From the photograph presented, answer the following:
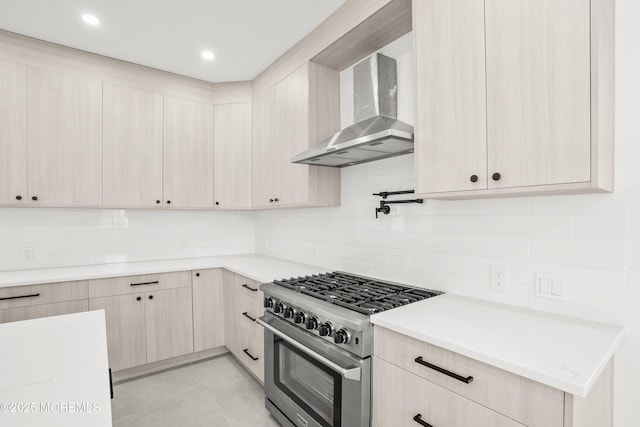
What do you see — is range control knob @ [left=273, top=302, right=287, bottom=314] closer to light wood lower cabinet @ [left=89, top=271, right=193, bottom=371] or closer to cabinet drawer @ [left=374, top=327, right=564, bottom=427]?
cabinet drawer @ [left=374, top=327, right=564, bottom=427]

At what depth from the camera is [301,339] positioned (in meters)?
1.86

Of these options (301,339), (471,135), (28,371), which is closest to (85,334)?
(28,371)

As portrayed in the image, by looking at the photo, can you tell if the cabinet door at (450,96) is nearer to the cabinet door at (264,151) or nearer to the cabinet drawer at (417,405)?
the cabinet drawer at (417,405)

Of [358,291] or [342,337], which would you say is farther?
[358,291]

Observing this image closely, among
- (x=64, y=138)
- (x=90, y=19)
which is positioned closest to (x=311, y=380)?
(x=64, y=138)

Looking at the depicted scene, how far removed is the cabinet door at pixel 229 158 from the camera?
135 inches

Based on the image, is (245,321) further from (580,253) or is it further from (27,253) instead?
(580,253)

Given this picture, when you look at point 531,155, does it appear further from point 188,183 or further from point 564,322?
point 188,183

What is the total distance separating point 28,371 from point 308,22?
96.9 inches

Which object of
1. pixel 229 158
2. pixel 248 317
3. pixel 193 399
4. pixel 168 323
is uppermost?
pixel 229 158

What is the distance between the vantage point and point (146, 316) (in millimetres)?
2809

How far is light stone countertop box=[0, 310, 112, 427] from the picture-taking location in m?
0.77

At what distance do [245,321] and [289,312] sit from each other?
3.10 feet

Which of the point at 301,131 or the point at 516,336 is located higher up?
the point at 301,131
